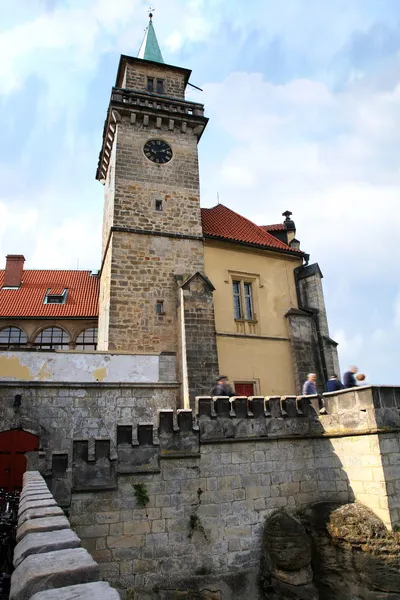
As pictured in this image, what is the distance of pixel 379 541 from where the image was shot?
9.20 meters

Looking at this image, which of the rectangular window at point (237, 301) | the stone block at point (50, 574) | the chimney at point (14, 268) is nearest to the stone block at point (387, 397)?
the rectangular window at point (237, 301)

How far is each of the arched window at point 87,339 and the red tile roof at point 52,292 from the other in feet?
3.13

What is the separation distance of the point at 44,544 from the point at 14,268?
27.3m

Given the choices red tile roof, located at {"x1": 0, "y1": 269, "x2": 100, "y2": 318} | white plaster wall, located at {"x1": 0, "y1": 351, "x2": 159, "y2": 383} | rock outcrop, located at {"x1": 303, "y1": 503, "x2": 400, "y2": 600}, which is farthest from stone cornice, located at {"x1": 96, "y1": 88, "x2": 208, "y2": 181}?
rock outcrop, located at {"x1": 303, "y1": 503, "x2": 400, "y2": 600}

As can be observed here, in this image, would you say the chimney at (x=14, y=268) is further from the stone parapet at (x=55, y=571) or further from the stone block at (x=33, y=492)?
the stone parapet at (x=55, y=571)

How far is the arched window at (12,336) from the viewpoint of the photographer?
74.5 feet

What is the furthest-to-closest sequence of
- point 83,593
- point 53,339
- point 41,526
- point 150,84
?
1. point 53,339
2. point 150,84
3. point 41,526
4. point 83,593

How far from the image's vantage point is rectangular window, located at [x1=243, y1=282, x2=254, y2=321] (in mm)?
17672

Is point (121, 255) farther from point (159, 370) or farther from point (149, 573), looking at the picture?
point (149, 573)

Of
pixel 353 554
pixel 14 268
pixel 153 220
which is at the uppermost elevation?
pixel 14 268

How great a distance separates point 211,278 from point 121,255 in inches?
148

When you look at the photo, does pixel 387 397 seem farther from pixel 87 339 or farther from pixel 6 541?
pixel 87 339

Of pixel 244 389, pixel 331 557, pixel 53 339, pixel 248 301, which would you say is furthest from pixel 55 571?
pixel 53 339

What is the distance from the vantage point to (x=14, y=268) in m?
27.1
